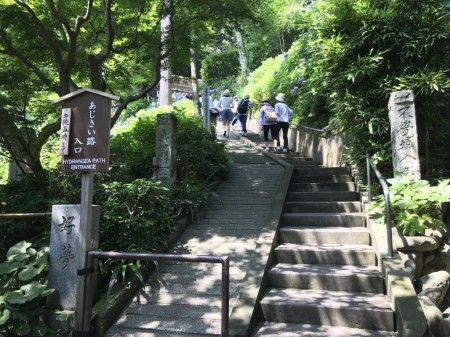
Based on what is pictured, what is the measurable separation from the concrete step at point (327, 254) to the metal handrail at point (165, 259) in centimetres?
226

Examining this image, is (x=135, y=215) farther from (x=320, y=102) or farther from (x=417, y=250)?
(x=320, y=102)

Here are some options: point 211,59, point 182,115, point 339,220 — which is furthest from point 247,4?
point 211,59

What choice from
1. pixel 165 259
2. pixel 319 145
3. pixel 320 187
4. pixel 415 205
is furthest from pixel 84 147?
pixel 319 145

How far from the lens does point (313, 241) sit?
5840 mm

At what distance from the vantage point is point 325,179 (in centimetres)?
821

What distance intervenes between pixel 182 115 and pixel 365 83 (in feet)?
18.4

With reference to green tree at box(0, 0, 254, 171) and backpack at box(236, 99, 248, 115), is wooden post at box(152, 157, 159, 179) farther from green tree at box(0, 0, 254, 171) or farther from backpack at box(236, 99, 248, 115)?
backpack at box(236, 99, 248, 115)

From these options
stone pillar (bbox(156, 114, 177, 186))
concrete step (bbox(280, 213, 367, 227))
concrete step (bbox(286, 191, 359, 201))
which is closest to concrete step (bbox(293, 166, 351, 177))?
concrete step (bbox(286, 191, 359, 201))

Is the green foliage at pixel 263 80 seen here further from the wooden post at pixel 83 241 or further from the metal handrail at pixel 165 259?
the metal handrail at pixel 165 259

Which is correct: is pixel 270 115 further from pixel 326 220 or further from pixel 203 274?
pixel 203 274

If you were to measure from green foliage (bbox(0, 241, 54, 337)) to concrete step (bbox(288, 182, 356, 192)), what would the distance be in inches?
194

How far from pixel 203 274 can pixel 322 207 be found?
8.81 ft

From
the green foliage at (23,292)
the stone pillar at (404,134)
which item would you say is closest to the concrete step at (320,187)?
the stone pillar at (404,134)

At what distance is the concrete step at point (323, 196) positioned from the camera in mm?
7164
